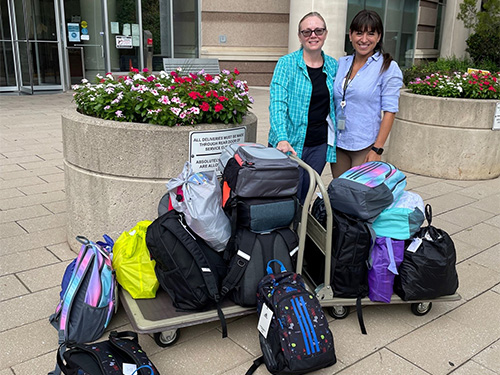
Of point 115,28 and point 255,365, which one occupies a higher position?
point 115,28

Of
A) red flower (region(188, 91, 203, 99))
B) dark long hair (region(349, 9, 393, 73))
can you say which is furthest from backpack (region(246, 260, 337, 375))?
dark long hair (region(349, 9, 393, 73))

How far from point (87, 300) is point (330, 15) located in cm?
1170

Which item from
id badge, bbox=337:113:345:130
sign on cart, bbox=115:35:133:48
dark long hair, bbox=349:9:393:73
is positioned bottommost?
id badge, bbox=337:113:345:130

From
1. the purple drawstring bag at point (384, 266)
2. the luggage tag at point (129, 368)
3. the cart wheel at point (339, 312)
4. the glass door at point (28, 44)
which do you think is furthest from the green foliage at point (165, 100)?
the glass door at point (28, 44)

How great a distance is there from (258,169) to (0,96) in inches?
453

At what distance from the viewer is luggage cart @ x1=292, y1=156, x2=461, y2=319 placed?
3.03m

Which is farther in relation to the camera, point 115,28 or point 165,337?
point 115,28

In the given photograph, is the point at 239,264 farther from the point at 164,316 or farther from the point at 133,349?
the point at 133,349

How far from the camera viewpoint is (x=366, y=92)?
3.71 m

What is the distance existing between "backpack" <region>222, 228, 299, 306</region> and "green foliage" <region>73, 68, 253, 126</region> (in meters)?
1.09

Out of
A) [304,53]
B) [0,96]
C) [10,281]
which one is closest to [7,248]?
[10,281]

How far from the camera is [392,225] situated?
328cm

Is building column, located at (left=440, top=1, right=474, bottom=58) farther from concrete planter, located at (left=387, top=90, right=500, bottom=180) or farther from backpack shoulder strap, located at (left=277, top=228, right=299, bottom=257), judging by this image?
backpack shoulder strap, located at (left=277, top=228, right=299, bottom=257)

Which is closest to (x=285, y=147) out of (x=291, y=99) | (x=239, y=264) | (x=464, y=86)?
(x=291, y=99)
